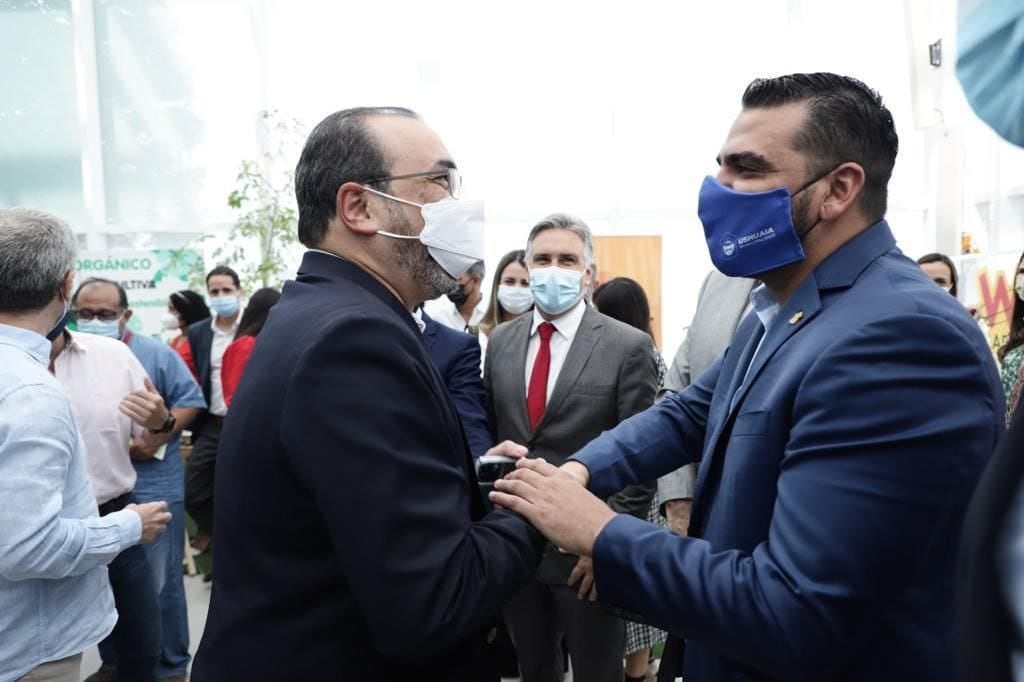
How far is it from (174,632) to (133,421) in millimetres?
1062

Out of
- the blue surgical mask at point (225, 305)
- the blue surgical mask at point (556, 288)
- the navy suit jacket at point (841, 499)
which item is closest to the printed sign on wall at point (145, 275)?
the blue surgical mask at point (225, 305)

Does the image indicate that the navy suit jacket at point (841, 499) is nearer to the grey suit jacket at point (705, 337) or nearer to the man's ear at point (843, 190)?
the man's ear at point (843, 190)

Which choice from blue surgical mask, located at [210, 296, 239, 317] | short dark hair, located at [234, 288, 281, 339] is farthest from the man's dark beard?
blue surgical mask, located at [210, 296, 239, 317]

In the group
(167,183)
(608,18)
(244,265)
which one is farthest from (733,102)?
(167,183)

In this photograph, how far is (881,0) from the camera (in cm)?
790

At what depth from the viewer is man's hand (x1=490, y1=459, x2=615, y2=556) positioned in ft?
4.13

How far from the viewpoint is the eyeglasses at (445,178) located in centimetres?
145

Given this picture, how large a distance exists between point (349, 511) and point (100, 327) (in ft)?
9.10

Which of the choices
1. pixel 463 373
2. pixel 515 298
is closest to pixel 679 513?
pixel 463 373

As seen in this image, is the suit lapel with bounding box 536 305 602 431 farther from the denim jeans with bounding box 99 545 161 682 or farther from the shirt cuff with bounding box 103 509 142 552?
the denim jeans with bounding box 99 545 161 682

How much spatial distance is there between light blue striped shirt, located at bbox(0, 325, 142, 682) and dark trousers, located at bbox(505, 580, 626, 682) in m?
1.32

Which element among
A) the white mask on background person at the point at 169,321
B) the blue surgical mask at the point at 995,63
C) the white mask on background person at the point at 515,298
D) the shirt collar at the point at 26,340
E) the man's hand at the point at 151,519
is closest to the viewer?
the blue surgical mask at the point at 995,63

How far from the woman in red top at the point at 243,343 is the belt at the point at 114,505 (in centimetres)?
120

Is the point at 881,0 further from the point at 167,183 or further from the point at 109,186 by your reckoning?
the point at 109,186
